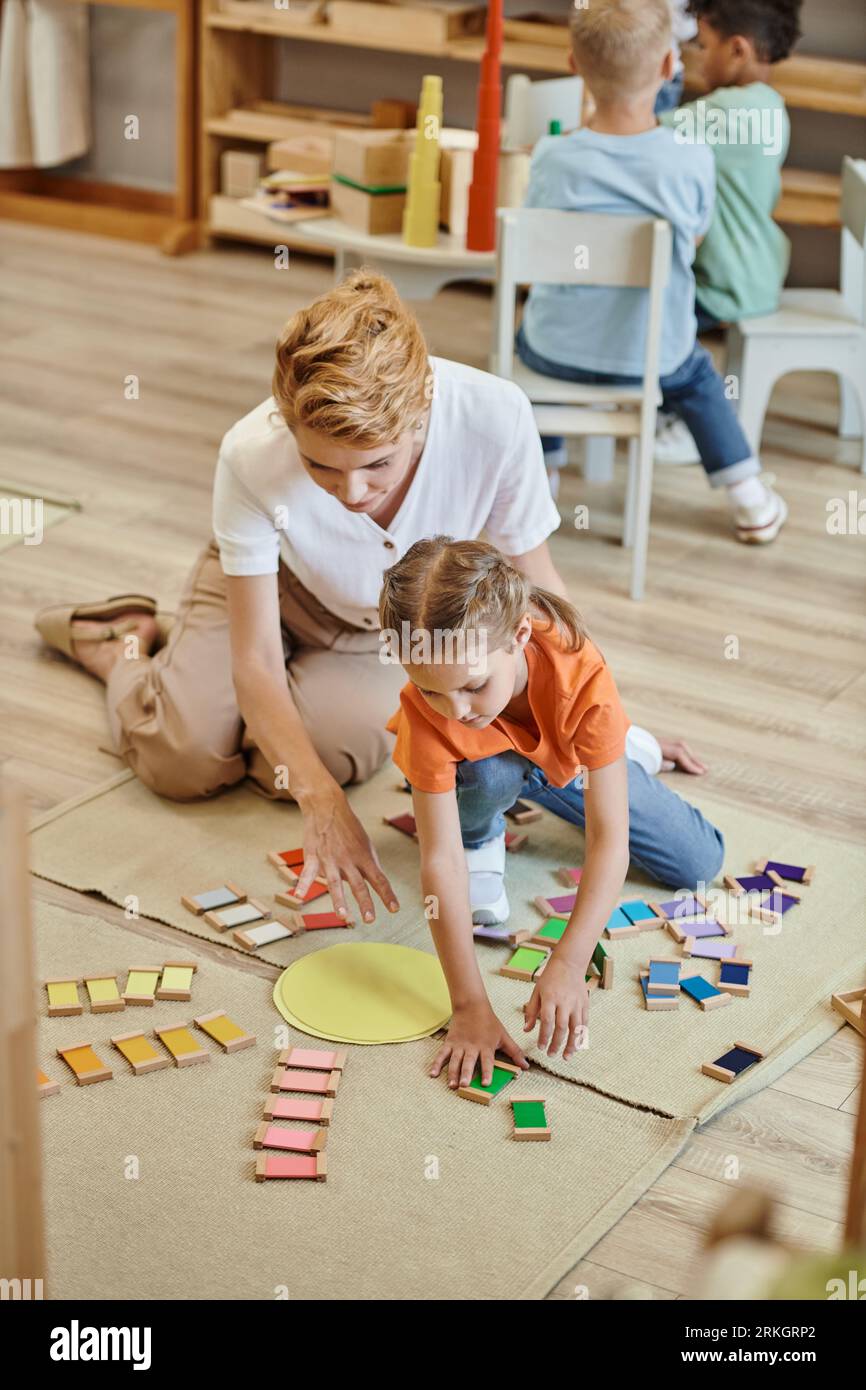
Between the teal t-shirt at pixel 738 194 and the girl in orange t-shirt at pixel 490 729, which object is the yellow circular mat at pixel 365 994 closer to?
the girl in orange t-shirt at pixel 490 729

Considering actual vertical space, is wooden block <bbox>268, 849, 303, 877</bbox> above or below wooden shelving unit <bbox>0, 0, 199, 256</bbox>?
below

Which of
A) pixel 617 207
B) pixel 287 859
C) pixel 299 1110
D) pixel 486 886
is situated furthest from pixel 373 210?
pixel 299 1110

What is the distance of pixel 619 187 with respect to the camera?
9.22 ft

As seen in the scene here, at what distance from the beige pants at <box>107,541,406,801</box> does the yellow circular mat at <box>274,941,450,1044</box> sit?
0.37 metres

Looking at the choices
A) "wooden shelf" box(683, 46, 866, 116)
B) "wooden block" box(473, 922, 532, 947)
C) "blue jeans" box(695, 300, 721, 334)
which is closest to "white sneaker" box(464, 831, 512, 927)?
"wooden block" box(473, 922, 532, 947)

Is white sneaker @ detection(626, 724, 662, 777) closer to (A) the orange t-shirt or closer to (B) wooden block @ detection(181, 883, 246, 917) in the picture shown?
(A) the orange t-shirt

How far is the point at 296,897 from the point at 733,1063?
0.56 metres

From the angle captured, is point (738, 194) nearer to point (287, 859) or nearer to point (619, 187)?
point (619, 187)

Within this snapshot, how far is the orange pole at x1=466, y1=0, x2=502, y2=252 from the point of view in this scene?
9.20ft

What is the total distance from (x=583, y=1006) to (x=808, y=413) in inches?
95.4

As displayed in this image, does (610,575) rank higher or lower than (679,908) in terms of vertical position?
higher

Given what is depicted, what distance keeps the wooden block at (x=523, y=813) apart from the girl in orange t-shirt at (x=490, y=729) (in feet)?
1.08

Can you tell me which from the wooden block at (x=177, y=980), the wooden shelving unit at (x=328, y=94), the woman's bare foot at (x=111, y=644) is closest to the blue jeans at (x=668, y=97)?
the wooden shelving unit at (x=328, y=94)
